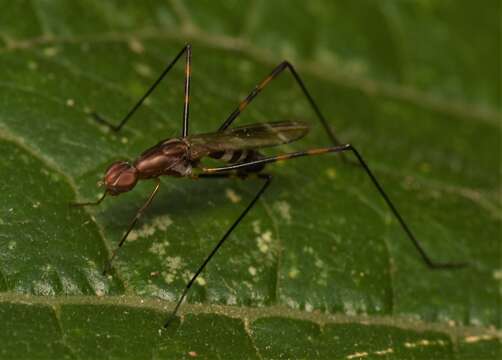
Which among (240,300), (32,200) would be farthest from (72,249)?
(240,300)

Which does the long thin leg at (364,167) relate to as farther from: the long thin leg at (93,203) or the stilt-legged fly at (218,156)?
the long thin leg at (93,203)

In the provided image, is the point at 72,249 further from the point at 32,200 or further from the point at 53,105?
the point at 53,105

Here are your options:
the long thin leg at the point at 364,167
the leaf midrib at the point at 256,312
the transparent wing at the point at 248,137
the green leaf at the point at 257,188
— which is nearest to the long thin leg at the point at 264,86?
the green leaf at the point at 257,188

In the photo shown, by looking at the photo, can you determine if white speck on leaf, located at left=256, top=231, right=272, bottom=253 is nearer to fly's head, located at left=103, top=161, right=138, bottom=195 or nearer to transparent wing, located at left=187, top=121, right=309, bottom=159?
transparent wing, located at left=187, top=121, right=309, bottom=159

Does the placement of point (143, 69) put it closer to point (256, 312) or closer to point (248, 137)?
point (248, 137)

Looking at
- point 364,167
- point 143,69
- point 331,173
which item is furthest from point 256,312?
point 143,69

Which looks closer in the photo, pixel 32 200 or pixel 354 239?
pixel 32 200

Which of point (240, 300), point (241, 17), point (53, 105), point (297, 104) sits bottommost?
point (240, 300)
